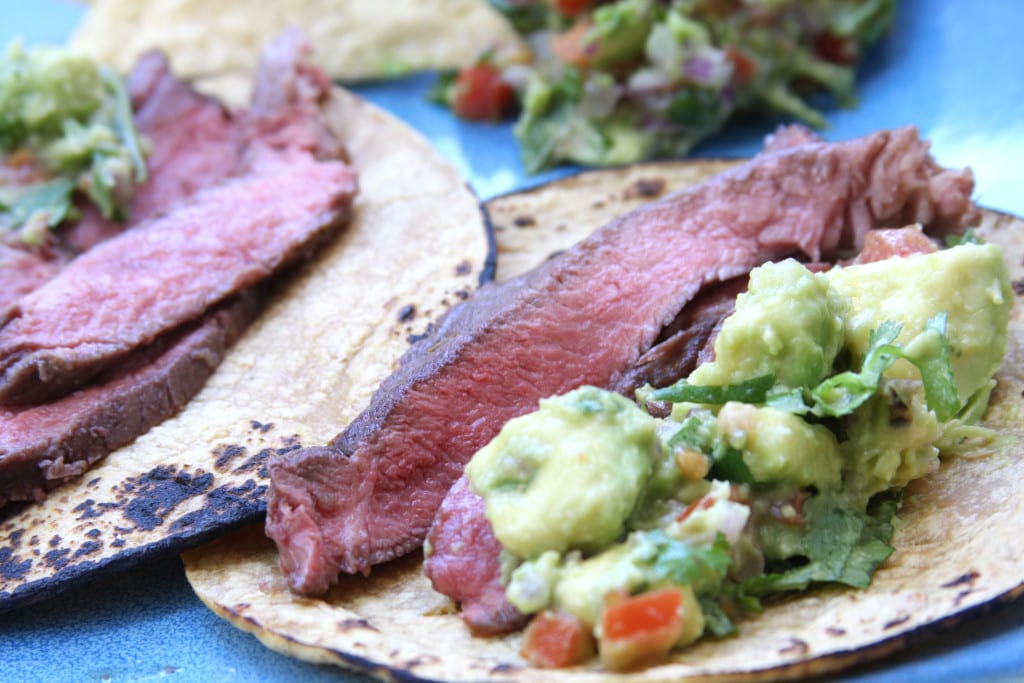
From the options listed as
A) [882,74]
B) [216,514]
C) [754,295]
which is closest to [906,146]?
[754,295]

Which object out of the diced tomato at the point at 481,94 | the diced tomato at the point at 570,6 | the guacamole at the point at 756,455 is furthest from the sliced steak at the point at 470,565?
→ the diced tomato at the point at 570,6

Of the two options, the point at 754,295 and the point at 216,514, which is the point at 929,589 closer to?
the point at 754,295

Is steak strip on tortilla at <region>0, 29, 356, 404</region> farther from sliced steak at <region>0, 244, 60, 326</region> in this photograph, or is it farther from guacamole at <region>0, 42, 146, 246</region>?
guacamole at <region>0, 42, 146, 246</region>

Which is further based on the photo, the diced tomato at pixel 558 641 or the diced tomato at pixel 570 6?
the diced tomato at pixel 570 6

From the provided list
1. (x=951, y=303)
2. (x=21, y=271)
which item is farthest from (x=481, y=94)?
(x=951, y=303)

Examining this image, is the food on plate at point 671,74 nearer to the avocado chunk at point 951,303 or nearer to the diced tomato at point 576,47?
the diced tomato at point 576,47

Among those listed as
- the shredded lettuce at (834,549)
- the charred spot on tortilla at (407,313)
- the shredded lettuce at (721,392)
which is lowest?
the shredded lettuce at (834,549)

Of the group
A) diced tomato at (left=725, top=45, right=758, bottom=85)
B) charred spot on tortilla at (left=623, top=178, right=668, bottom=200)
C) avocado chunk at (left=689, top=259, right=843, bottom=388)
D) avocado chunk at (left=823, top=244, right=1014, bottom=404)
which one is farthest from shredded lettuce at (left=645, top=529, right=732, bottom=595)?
diced tomato at (left=725, top=45, right=758, bottom=85)
